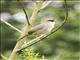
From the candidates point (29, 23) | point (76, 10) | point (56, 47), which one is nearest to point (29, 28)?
point (29, 23)

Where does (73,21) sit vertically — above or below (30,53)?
below

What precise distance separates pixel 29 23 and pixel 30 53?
5 cm

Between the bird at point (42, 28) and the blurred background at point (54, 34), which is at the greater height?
the bird at point (42, 28)

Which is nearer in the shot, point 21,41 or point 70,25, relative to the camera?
point 21,41

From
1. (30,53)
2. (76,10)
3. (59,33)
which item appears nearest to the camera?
(30,53)

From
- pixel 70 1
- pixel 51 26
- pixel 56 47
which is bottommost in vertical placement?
pixel 56 47

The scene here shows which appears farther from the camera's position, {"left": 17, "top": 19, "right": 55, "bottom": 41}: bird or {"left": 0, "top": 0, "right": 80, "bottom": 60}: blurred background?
{"left": 0, "top": 0, "right": 80, "bottom": 60}: blurred background

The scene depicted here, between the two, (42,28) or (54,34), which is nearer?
(42,28)

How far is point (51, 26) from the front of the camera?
71cm

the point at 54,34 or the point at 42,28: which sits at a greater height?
the point at 42,28

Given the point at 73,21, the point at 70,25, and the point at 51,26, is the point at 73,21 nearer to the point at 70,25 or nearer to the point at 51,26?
the point at 70,25

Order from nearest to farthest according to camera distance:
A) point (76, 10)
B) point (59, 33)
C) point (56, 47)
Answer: point (56, 47), point (59, 33), point (76, 10)

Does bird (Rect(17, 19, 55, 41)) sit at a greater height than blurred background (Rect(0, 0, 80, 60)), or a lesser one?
greater

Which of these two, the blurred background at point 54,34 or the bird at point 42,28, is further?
the blurred background at point 54,34
